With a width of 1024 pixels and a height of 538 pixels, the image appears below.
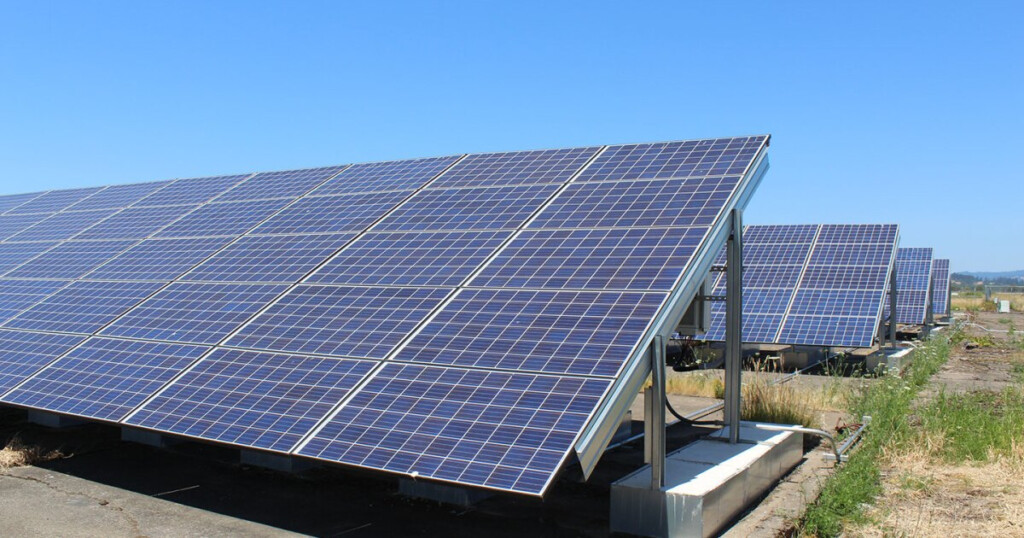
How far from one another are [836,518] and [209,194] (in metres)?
13.9

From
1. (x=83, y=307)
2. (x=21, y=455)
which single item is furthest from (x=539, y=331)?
(x=83, y=307)

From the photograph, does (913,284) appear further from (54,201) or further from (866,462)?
(54,201)

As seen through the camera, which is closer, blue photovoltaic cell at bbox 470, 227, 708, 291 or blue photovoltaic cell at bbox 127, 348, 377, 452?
blue photovoltaic cell at bbox 127, 348, 377, 452

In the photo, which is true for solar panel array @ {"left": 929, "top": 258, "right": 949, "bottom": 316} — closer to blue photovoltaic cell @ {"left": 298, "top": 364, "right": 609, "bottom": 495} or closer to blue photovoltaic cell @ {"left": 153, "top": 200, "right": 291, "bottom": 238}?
blue photovoltaic cell @ {"left": 153, "top": 200, "right": 291, "bottom": 238}

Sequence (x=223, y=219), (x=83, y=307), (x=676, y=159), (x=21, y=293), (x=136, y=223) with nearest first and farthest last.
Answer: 1. (x=676, y=159)
2. (x=83, y=307)
3. (x=21, y=293)
4. (x=223, y=219)
5. (x=136, y=223)

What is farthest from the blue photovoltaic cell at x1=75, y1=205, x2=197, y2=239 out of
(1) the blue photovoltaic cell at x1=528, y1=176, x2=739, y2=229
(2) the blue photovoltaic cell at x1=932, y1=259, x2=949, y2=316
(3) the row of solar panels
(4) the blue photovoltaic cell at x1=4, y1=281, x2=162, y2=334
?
(2) the blue photovoltaic cell at x1=932, y1=259, x2=949, y2=316

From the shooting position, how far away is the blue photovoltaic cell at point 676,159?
11.6 meters

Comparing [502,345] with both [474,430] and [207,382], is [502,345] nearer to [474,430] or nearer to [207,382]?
[474,430]

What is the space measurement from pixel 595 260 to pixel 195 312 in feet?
18.0

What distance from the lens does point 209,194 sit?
1784cm

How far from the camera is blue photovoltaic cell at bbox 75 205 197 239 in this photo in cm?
1631

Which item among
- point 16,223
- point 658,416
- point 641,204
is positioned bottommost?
point 658,416

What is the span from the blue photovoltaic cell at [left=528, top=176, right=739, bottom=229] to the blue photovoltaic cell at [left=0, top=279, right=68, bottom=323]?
8.52m

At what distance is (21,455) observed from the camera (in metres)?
11.6
